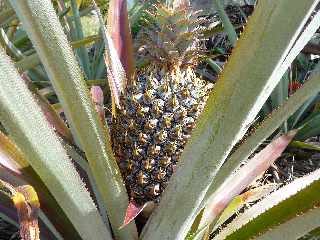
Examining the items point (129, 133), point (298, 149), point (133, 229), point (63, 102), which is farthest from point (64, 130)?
point (298, 149)

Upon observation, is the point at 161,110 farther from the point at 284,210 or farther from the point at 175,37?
the point at 284,210

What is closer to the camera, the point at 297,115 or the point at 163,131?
the point at 163,131

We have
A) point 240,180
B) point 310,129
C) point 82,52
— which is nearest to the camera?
point 240,180

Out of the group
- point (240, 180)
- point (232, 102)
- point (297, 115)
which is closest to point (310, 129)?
point (297, 115)

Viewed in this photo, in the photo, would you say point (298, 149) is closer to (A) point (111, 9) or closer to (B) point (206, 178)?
(A) point (111, 9)

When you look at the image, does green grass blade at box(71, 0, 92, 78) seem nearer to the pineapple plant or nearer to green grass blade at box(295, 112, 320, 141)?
green grass blade at box(295, 112, 320, 141)

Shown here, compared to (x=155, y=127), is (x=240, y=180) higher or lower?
lower

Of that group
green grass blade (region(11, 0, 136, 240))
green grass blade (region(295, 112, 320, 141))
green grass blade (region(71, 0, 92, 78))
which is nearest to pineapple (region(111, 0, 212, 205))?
green grass blade (region(11, 0, 136, 240))
